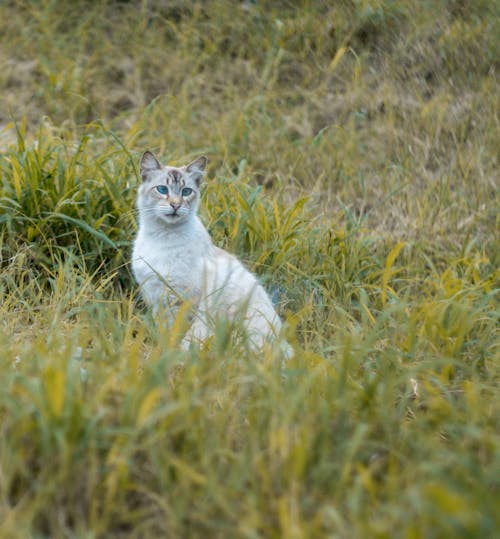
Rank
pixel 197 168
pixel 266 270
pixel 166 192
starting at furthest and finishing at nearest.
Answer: pixel 266 270, pixel 197 168, pixel 166 192

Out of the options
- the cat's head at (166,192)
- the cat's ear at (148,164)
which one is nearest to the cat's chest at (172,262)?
the cat's head at (166,192)

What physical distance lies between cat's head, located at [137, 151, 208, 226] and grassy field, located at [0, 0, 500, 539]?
37 centimetres

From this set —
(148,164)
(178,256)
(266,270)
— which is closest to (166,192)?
(148,164)

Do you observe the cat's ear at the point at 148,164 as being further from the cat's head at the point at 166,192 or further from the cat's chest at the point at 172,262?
the cat's chest at the point at 172,262

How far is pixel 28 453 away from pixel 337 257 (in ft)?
8.78

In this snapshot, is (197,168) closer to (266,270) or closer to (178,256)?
(178,256)

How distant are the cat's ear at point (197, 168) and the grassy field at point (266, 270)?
0.37 m

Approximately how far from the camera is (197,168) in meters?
4.07

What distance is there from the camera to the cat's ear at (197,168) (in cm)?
404

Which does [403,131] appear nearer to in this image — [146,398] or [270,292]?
[270,292]

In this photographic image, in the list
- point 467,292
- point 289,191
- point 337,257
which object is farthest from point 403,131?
point 467,292

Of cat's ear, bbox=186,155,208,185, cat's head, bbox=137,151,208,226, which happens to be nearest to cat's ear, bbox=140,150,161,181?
cat's head, bbox=137,151,208,226

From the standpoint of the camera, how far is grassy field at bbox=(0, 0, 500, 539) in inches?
79.4

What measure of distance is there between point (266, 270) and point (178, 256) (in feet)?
2.10
